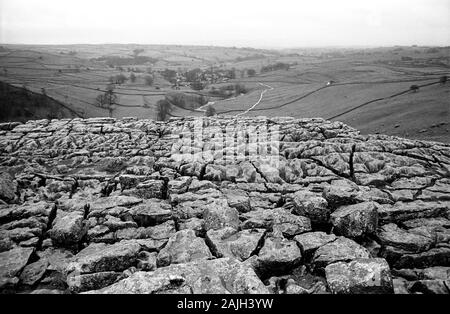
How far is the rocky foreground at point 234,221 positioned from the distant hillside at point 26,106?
183 feet

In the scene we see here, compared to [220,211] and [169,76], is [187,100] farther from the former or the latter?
[220,211]

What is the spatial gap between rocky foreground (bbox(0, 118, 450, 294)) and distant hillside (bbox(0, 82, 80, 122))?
55.7 metres

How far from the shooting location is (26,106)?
78.3 metres

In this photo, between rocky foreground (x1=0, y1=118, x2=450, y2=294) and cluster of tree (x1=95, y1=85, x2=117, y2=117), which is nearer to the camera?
rocky foreground (x1=0, y1=118, x2=450, y2=294)

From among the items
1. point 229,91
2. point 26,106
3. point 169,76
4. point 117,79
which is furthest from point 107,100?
point 169,76

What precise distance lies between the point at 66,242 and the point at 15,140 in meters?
22.9

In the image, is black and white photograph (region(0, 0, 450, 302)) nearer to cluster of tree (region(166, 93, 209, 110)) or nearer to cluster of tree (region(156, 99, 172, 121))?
cluster of tree (region(156, 99, 172, 121))

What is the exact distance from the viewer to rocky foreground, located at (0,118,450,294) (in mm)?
11672

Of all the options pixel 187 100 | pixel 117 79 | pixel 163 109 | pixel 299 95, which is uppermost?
pixel 117 79

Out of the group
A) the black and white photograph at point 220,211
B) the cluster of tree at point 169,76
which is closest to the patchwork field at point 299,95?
the cluster of tree at point 169,76

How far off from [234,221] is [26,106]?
83621 millimetres

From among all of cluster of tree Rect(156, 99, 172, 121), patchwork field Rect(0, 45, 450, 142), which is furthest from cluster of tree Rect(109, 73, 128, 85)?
cluster of tree Rect(156, 99, 172, 121)

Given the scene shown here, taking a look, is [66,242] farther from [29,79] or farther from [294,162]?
[29,79]

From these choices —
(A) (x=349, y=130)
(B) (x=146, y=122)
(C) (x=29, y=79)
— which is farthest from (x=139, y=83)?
(A) (x=349, y=130)
